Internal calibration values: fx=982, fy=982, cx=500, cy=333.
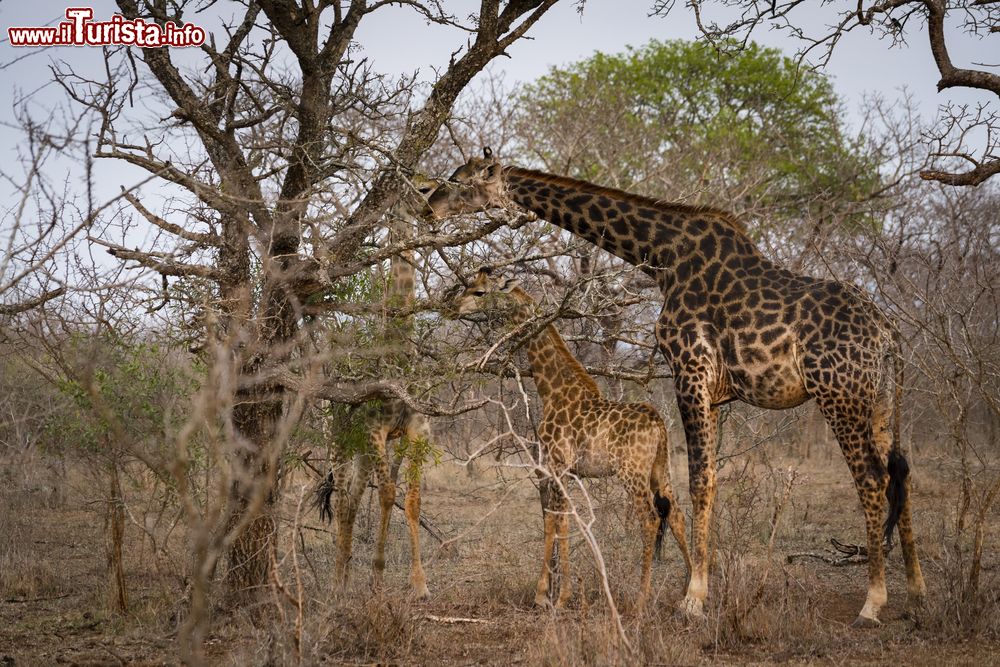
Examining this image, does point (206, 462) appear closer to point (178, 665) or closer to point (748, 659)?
point (178, 665)

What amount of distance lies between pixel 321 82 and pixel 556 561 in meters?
4.25

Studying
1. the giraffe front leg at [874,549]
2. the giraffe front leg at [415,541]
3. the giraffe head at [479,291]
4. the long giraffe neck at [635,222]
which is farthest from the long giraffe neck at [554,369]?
the giraffe front leg at [874,549]

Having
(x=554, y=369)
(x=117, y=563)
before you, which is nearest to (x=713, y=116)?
(x=554, y=369)

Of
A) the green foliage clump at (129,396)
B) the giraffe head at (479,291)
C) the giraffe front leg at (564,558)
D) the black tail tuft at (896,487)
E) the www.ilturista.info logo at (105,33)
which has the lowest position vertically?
the giraffe front leg at (564,558)

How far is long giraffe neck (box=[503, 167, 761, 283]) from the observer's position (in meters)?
7.32

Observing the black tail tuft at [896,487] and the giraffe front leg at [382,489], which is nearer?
the black tail tuft at [896,487]

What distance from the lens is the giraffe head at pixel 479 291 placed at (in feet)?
23.0

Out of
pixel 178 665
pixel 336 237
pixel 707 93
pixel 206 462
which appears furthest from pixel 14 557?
pixel 707 93

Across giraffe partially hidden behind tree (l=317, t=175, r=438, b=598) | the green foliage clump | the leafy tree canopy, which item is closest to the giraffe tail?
giraffe partially hidden behind tree (l=317, t=175, r=438, b=598)

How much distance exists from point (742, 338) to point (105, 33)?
4.85 meters

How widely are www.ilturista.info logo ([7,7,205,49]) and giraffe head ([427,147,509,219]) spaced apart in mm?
1990

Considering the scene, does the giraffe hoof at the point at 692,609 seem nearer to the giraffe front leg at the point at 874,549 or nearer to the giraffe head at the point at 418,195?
the giraffe front leg at the point at 874,549

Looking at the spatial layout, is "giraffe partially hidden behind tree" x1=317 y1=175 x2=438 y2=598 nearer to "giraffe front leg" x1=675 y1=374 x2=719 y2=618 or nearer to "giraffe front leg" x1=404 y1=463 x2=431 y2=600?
"giraffe front leg" x1=404 y1=463 x2=431 y2=600

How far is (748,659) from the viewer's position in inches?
224
